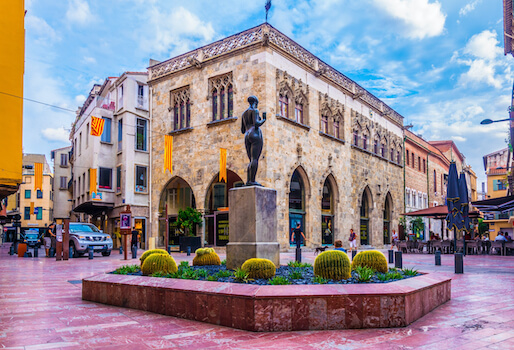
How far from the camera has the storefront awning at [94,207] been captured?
29.9 meters

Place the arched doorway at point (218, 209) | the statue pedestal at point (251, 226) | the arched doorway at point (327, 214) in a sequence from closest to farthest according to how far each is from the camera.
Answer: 1. the statue pedestal at point (251, 226)
2. the arched doorway at point (218, 209)
3. the arched doorway at point (327, 214)

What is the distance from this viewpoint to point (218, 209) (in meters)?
25.2

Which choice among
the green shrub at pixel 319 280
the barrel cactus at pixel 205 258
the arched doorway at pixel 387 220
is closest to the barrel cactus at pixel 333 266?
the green shrub at pixel 319 280

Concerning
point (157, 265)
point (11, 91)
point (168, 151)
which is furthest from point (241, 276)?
point (168, 151)

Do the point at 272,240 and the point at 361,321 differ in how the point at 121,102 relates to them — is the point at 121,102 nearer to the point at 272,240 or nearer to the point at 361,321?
the point at 272,240

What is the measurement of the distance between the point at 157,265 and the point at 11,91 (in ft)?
30.7

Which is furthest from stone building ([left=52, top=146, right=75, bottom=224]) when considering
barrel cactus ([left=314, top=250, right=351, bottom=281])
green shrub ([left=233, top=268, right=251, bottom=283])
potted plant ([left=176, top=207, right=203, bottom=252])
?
barrel cactus ([left=314, top=250, right=351, bottom=281])

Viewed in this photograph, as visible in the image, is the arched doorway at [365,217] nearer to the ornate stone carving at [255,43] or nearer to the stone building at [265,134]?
the stone building at [265,134]

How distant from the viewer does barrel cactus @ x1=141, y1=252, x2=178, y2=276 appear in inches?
310

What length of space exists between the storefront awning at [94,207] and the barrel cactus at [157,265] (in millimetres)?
23277

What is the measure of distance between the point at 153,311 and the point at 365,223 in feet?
92.3

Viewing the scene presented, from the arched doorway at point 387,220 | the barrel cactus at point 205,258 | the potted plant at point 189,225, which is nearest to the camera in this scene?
the barrel cactus at point 205,258

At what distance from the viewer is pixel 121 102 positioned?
29.4 metres

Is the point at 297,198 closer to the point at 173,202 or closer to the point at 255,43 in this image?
the point at 173,202
